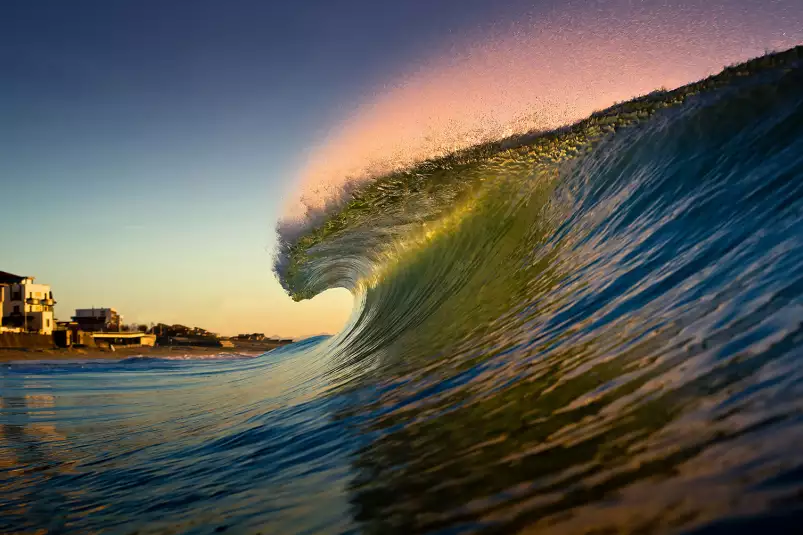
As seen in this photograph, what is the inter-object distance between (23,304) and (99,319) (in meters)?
16.6

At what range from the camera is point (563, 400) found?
2.29 metres

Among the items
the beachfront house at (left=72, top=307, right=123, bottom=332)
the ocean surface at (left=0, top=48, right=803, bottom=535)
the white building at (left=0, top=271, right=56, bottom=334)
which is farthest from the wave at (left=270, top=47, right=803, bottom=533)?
the beachfront house at (left=72, top=307, right=123, bottom=332)

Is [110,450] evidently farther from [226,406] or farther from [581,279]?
[581,279]

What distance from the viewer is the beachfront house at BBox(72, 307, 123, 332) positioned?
54500mm

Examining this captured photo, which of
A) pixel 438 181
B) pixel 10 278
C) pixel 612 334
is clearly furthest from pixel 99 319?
pixel 612 334

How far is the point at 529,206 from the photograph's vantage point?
692 cm

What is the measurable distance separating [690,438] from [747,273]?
1429 millimetres

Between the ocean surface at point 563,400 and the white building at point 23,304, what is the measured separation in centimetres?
3946

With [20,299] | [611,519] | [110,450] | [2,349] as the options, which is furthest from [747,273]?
[20,299]

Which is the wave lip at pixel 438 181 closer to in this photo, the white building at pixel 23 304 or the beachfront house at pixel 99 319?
the white building at pixel 23 304

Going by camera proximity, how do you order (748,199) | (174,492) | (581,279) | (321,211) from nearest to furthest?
(174,492) → (748,199) → (581,279) → (321,211)

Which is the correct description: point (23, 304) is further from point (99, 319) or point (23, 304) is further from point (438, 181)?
point (438, 181)

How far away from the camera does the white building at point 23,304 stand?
132ft

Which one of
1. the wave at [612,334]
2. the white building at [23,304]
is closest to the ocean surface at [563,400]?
the wave at [612,334]
